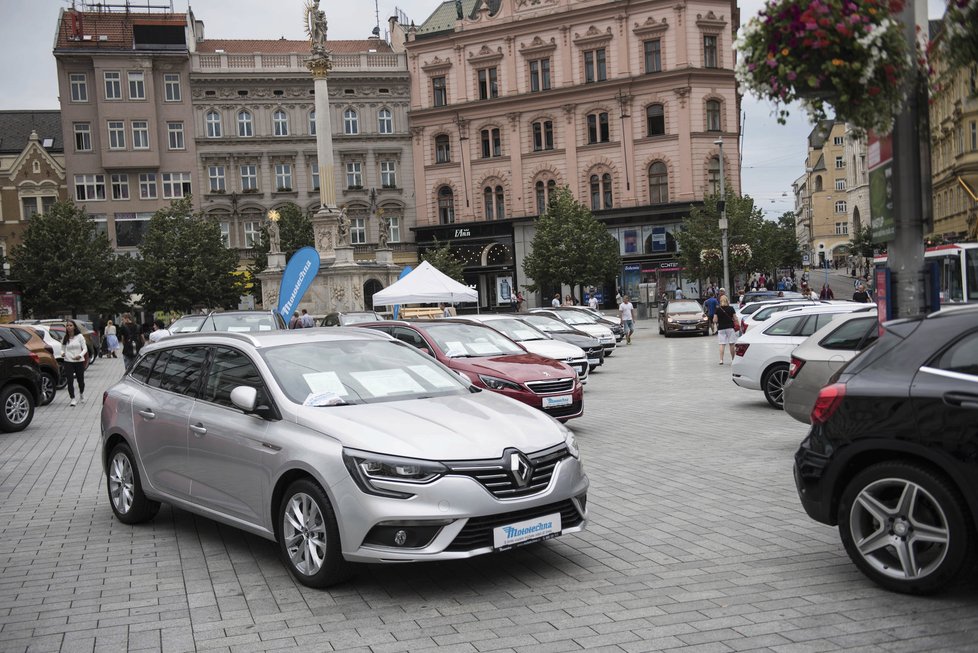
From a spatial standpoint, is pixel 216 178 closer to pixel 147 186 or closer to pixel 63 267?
pixel 147 186

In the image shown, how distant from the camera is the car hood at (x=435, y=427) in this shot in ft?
18.9

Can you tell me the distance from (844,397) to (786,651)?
5.55 ft

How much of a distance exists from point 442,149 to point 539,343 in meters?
48.1

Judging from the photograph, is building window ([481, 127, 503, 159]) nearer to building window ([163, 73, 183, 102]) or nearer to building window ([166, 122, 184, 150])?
building window ([166, 122, 184, 150])

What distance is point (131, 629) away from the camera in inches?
214

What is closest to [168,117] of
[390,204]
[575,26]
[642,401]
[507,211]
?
[390,204]

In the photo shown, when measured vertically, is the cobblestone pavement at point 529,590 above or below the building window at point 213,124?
below

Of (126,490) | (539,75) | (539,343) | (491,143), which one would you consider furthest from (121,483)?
(491,143)

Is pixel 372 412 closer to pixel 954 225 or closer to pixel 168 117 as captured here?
pixel 954 225

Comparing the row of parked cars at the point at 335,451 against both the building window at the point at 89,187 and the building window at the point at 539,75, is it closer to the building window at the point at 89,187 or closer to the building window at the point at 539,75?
the building window at the point at 539,75

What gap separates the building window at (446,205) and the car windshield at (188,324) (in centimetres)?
4088

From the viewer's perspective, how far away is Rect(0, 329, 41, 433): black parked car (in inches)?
625

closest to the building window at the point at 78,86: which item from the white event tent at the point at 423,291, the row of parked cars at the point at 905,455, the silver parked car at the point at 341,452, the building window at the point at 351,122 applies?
the building window at the point at 351,122

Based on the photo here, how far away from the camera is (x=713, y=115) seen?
191 feet
